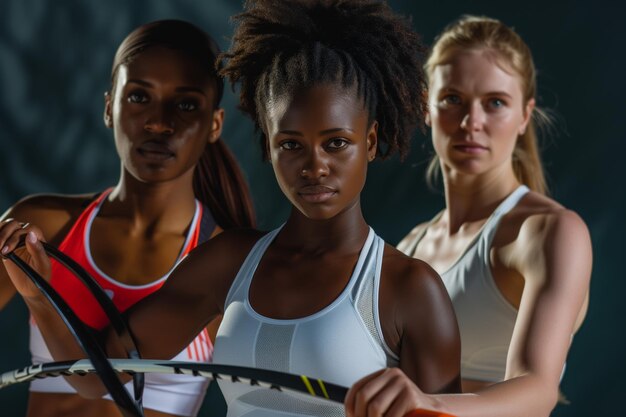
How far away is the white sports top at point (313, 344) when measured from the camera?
1024 mm

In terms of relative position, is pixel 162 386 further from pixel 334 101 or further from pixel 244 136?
pixel 244 136

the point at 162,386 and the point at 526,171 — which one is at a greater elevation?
the point at 526,171

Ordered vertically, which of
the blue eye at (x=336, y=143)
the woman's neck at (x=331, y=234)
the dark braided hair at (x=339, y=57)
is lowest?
the woman's neck at (x=331, y=234)

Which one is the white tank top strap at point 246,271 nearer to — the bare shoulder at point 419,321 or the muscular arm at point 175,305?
the muscular arm at point 175,305

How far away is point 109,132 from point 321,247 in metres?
1.37

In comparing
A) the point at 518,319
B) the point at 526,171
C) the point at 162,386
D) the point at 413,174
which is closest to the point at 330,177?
the point at 518,319

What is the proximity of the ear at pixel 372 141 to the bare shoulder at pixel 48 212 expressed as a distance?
0.63 metres

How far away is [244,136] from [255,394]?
4.53 feet

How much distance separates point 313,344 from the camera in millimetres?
1030

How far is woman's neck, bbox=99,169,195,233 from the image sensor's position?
1.52 meters

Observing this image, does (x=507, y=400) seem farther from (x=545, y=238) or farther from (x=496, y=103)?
(x=496, y=103)

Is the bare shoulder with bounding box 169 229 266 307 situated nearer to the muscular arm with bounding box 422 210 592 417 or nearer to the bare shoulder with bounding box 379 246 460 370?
the bare shoulder with bounding box 379 246 460 370

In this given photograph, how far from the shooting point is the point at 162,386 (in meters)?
1.52

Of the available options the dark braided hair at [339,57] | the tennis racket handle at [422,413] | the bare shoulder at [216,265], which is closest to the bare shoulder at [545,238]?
the dark braided hair at [339,57]
